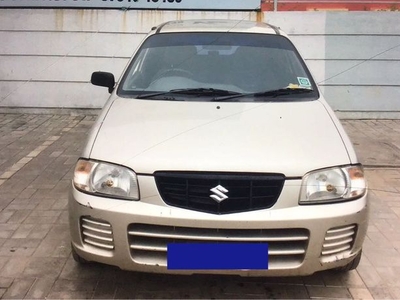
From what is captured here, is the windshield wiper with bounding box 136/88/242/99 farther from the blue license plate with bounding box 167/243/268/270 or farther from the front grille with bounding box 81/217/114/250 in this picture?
the blue license plate with bounding box 167/243/268/270

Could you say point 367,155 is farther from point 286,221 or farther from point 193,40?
point 286,221

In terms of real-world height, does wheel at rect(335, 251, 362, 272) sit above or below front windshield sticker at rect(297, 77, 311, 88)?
below

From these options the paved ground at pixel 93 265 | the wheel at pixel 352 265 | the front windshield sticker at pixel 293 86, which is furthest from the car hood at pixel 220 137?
the paved ground at pixel 93 265

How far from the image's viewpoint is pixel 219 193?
2553 millimetres

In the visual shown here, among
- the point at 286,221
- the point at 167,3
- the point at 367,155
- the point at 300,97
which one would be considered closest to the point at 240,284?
the point at 286,221

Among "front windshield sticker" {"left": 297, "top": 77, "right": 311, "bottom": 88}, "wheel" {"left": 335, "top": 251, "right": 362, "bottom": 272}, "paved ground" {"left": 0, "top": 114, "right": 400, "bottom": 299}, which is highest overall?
"front windshield sticker" {"left": 297, "top": 77, "right": 311, "bottom": 88}

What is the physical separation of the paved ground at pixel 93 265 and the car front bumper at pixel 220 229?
0.39m

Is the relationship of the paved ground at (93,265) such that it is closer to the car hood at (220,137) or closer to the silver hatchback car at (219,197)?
the silver hatchback car at (219,197)

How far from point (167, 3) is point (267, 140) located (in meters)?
5.41

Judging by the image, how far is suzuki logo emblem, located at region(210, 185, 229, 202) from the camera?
8.35 ft

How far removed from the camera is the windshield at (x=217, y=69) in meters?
3.56

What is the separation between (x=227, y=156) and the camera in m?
2.64

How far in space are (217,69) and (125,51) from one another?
14.2 ft

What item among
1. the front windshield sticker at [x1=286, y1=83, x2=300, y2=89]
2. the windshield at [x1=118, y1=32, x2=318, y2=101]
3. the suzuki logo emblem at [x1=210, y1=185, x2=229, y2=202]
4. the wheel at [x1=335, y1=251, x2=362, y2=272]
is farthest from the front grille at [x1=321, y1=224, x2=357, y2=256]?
the front windshield sticker at [x1=286, y1=83, x2=300, y2=89]
